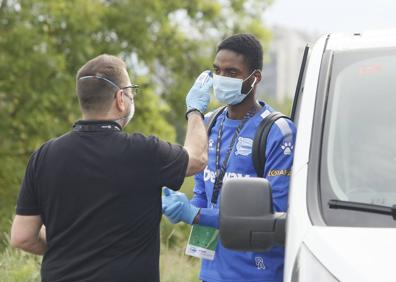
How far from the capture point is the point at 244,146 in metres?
4.15

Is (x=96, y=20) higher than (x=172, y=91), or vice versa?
(x=96, y=20)

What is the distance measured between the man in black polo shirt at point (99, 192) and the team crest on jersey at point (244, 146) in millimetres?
458

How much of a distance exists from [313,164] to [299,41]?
494ft

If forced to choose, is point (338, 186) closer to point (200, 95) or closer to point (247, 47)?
point (200, 95)

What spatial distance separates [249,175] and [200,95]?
0.48 metres

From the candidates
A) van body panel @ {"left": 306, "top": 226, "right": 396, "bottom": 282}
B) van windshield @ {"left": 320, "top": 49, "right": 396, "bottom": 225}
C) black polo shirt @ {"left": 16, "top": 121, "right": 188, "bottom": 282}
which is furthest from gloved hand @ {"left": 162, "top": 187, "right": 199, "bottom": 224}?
van body panel @ {"left": 306, "top": 226, "right": 396, "bottom": 282}

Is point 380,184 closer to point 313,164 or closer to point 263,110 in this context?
point 313,164

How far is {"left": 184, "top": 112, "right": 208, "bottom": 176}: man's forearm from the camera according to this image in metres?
3.79

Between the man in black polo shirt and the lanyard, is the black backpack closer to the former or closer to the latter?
the lanyard

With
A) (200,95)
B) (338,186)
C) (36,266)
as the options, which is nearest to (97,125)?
(200,95)

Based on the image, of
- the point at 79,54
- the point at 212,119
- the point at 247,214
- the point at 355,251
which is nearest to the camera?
the point at 355,251

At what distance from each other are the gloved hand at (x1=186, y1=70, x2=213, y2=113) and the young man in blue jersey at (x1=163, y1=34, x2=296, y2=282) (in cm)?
5

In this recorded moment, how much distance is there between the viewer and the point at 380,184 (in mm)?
3303

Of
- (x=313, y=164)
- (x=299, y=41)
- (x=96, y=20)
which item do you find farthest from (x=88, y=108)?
(x=299, y=41)
